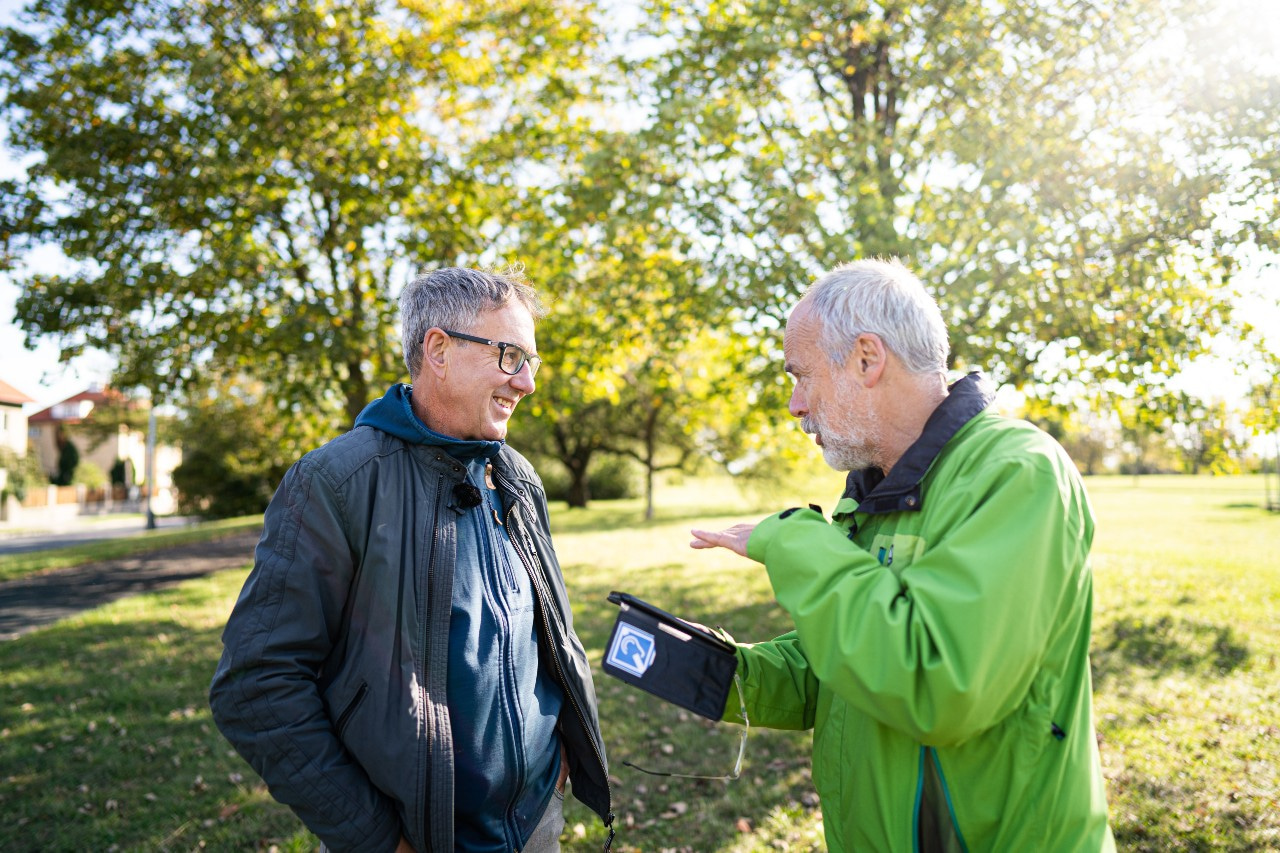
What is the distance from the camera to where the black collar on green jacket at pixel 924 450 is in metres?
1.91

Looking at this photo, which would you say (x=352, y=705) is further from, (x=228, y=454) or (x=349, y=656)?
(x=228, y=454)

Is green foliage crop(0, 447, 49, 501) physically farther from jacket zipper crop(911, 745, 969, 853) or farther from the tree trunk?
jacket zipper crop(911, 745, 969, 853)

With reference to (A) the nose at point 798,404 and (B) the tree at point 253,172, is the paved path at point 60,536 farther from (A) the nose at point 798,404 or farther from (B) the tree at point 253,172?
(A) the nose at point 798,404

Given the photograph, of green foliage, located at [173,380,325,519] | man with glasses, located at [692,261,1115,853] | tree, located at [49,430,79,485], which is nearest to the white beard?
man with glasses, located at [692,261,1115,853]

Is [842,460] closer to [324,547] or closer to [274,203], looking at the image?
[324,547]

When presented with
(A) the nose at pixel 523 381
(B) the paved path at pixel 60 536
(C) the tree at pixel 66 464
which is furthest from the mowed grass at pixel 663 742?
(C) the tree at pixel 66 464

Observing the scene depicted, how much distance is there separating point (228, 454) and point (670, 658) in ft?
85.3

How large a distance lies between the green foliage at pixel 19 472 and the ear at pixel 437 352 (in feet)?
140

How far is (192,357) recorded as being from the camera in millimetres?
12031

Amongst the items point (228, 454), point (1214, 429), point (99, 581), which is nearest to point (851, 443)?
point (1214, 429)

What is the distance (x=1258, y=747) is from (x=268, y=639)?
22.4 feet

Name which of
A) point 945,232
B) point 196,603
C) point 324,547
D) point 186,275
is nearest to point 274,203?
point 186,275

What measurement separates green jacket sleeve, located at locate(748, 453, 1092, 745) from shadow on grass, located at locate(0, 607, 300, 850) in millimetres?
4394

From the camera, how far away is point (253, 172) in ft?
35.5
